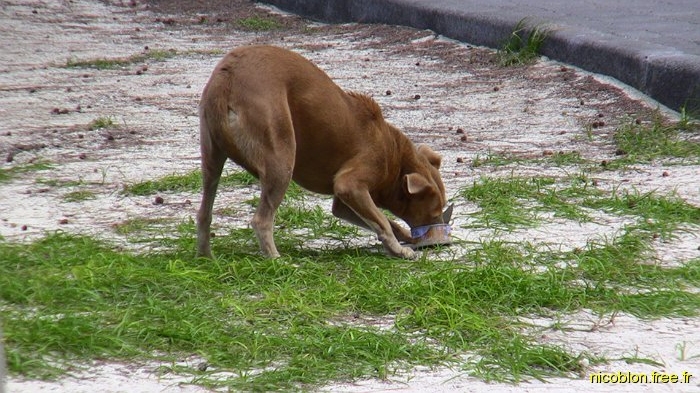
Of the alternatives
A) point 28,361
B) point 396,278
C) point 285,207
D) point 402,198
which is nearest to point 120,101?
point 285,207

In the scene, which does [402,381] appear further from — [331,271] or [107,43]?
[107,43]

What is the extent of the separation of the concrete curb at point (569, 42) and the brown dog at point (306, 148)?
3533 mm

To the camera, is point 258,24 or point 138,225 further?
point 258,24

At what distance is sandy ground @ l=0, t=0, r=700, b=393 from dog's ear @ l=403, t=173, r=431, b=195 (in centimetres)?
38

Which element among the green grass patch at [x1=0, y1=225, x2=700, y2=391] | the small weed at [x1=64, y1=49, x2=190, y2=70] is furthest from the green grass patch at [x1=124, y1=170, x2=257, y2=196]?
the small weed at [x1=64, y1=49, x2=190, y2=70]

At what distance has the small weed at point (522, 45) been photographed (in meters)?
11.7

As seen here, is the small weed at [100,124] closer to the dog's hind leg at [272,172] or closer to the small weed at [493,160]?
the small weed at [493,160]

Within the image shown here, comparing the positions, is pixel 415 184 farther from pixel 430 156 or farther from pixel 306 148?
pixel 306 148

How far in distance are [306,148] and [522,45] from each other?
642 cm

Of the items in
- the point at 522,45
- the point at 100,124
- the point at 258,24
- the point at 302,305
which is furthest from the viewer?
the point at 258,24

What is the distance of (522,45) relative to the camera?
11.9 meters

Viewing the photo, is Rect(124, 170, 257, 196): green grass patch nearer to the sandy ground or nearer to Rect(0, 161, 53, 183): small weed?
the sandy ground

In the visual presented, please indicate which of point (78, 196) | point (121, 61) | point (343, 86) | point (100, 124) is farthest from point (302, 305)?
point (121, 61)

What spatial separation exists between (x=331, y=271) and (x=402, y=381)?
155cm
